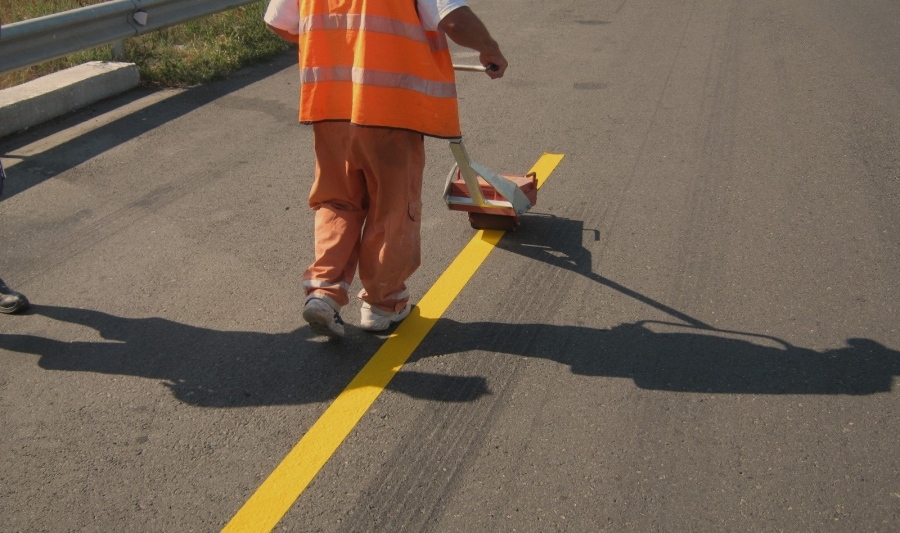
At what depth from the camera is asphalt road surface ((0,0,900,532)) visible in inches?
126

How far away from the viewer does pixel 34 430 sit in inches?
139

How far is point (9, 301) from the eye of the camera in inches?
171

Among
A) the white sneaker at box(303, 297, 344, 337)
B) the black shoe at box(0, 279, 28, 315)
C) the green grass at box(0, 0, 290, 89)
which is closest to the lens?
the white sneaker at box(303, 297, 344, 337)

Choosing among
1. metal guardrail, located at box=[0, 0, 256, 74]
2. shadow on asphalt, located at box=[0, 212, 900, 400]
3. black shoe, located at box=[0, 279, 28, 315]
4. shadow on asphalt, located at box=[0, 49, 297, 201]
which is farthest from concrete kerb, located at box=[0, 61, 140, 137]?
shadow on asphalt, located at box=[0, 212, 900, 400]

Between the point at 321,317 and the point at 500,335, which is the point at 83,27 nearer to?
the point at 321,317

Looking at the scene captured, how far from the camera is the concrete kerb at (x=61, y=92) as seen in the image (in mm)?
6742

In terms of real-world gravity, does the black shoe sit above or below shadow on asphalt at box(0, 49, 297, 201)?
Answer: above

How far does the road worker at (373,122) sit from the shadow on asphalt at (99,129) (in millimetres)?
2793

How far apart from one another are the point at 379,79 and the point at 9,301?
211 cm

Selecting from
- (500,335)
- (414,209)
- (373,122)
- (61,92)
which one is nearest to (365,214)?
(414,209)

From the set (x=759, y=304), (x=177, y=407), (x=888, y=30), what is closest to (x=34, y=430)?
(x=177, y=407)

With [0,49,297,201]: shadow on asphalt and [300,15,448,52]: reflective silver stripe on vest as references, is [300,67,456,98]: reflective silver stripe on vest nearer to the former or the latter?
[300,15,448,52]: reflective silver stripe on vest

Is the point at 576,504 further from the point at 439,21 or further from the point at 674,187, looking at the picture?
the point at 674,187

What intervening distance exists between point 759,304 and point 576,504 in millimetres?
1806
